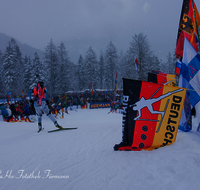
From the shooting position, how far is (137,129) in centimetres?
299

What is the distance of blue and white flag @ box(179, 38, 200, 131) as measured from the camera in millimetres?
3561

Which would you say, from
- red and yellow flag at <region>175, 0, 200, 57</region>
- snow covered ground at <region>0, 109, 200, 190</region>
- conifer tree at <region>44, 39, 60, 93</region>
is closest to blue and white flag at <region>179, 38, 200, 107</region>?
red and yellow flag at <region>175, 0, 200, 57</region>

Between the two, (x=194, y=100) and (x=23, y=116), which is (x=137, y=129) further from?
(x=23, y=116)

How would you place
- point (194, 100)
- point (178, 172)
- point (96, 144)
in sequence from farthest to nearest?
1. point (96, 144)
2. point (194, 100)
3. point (178, 172)

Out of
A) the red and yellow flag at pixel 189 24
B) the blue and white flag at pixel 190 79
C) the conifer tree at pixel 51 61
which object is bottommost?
the blue and white flag at pixel 190 79

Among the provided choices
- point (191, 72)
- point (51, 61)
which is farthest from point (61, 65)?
point (191, 72)

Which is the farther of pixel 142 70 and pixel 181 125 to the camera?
pixel 142 70

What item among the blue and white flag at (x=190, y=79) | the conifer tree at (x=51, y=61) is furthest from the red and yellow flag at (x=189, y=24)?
the conifer tree at (x=51, y=61)

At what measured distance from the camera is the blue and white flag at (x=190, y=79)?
356 centimetres

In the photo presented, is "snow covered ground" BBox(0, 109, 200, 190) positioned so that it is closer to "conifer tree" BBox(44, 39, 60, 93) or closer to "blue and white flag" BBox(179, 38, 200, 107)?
"blue and white flag" BBox(179, 38, 200, 107)

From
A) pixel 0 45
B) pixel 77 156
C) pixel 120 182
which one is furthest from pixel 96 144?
pixel 0 45

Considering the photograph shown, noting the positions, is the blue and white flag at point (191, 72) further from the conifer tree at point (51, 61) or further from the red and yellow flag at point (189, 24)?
the conifer tree at point (51, 61)

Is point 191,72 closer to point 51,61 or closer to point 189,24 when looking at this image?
point 189,24

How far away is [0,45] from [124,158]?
19411 centimetres
